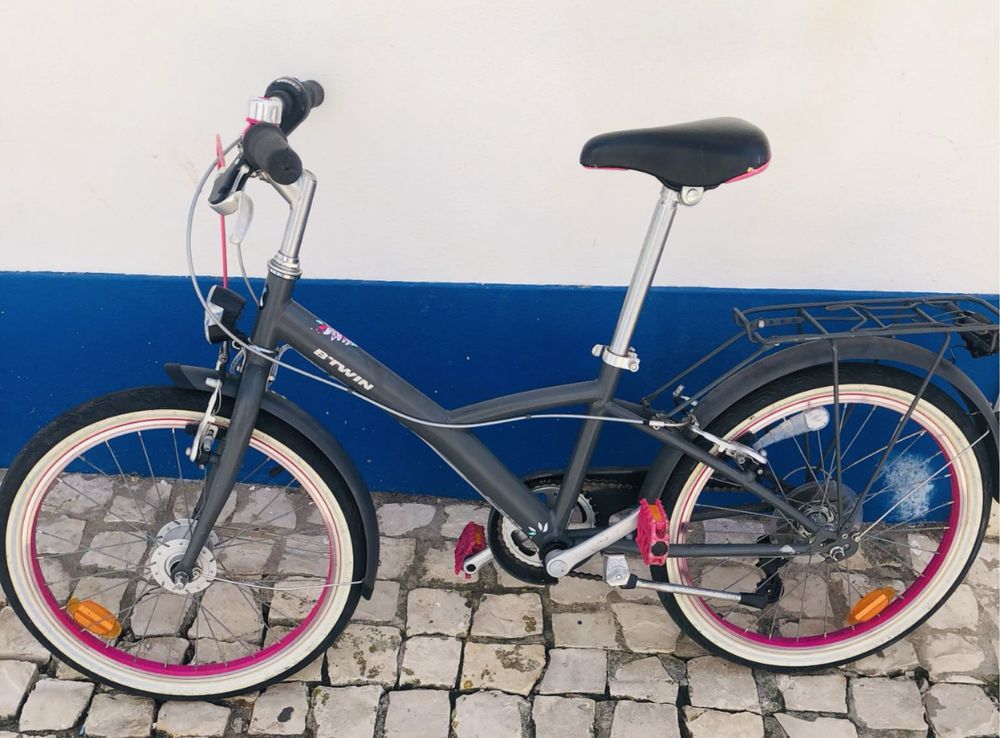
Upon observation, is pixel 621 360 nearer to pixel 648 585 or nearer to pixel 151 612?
pixel 648 585

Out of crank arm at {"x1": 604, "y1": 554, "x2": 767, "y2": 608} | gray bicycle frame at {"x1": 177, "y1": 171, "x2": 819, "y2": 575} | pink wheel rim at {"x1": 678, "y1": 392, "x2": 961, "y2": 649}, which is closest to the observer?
gray bicycle frame at {"x1": 177, "y1": 171, "x2": 819, "y2": 575}

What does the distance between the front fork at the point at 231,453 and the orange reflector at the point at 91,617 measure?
1.22ft

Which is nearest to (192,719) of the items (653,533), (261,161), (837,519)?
(653,533)

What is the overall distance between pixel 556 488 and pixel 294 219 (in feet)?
3.44

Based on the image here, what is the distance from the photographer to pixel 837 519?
7.97ft

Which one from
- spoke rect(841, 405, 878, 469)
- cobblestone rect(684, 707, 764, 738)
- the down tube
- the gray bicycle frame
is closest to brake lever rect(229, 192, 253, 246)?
the gray bicycle frame

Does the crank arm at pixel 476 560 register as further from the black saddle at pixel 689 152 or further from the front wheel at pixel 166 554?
the black saddle at pixel 689 152

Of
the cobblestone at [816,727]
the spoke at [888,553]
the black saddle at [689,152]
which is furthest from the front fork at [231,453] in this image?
the spoke at [888,553]

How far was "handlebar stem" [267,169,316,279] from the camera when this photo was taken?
6.58ft

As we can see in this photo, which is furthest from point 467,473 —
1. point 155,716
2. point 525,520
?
point 155,716

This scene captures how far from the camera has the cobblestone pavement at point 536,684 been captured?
97.6 inches

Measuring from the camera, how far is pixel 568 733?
2.47m

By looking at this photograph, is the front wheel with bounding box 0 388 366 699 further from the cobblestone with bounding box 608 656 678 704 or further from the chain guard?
the cobblestone with bounding box 608 656 678 704

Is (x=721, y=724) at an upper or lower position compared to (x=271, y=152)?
lower
